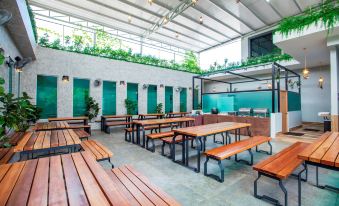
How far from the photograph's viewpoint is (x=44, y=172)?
57.3 inches

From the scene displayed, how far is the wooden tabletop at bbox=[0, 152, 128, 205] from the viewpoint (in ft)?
3.39

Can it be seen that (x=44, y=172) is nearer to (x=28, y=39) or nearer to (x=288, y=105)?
(x=28, y=39)

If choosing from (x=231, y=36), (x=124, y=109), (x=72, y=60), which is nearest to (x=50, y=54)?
(x=72, y=60)

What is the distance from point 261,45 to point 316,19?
832 cm

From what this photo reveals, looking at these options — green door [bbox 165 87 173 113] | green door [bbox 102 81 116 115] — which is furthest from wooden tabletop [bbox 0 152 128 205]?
green door [bbox 165 87 173 113]

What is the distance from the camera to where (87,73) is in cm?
819

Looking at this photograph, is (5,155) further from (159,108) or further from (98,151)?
(159,108)

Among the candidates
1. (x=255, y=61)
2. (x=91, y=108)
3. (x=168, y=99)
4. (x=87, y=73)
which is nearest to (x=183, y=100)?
(x=168, y=99)

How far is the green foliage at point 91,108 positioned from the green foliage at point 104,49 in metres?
2.40

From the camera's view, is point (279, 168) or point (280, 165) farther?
point (280, 165)

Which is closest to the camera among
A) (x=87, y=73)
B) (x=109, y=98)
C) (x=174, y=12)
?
(x=87, y=73)

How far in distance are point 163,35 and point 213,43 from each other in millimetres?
4588

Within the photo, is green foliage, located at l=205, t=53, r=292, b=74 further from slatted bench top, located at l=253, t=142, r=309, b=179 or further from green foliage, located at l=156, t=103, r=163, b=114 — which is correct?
slatted bench top, located at l=253, t=142, r=309, b=179

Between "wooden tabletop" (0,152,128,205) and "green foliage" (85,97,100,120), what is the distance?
6652 millimetres
